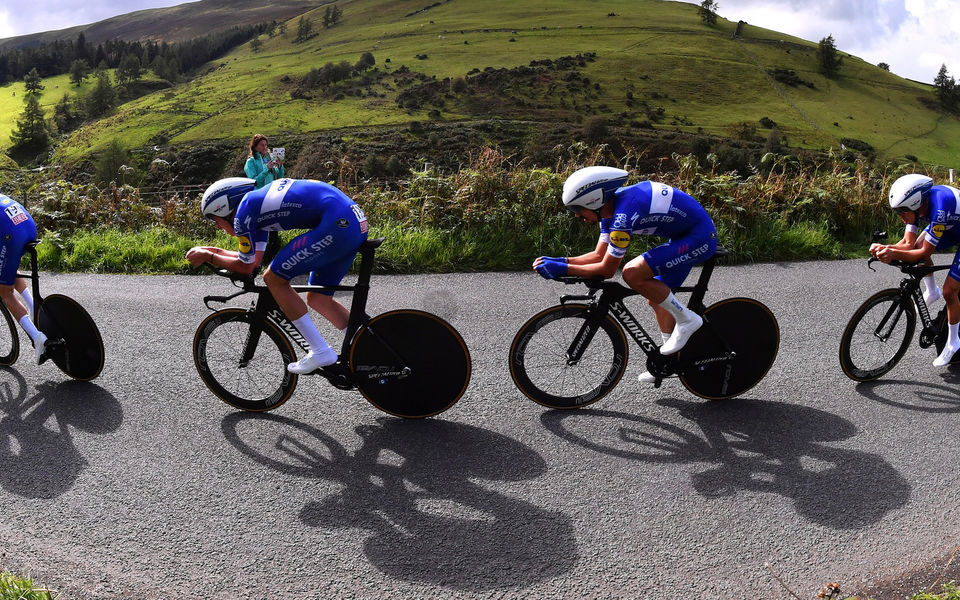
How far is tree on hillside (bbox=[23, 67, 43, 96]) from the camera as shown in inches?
5381

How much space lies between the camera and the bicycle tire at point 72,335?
5.41 m

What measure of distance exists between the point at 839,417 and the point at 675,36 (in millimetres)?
147386

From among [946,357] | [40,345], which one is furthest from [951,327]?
[40,345]

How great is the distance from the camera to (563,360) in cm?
498

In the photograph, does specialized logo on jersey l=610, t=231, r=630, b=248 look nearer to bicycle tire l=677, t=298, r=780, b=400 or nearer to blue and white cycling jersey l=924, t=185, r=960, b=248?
bicycle tire l=677, t=298, r=780, b=400

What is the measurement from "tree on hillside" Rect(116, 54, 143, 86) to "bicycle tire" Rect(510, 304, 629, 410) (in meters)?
154

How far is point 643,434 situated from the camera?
15.5ft

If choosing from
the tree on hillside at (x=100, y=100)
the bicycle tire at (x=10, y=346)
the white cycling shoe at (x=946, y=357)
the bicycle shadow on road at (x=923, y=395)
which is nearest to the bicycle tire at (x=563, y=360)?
the bicycle shadow on road at (x=923, y=395)

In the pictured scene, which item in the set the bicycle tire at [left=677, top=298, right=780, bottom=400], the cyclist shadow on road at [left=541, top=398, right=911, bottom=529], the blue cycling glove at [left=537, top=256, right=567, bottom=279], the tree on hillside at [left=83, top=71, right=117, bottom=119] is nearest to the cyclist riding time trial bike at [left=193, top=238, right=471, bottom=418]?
the blue cycling glove at [left=537, top=256, right=567, bottom=279]

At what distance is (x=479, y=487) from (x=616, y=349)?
5.00 ft

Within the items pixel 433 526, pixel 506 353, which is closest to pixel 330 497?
pixel 433 526

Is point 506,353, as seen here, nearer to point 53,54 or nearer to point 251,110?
point 251,110

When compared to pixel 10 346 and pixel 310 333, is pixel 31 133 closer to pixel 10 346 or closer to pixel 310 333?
pixel 10 346

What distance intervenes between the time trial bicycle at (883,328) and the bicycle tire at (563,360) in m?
1.95
